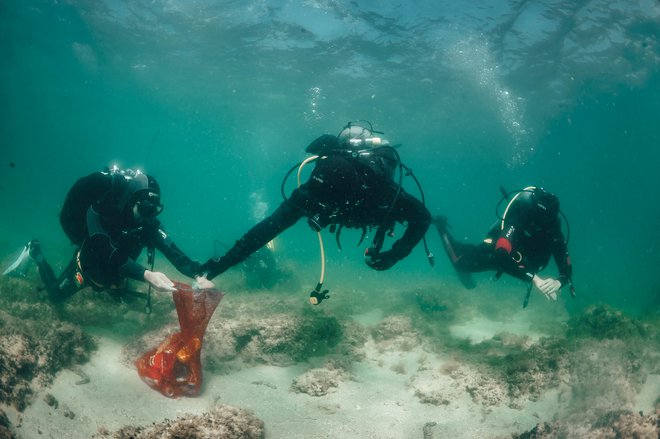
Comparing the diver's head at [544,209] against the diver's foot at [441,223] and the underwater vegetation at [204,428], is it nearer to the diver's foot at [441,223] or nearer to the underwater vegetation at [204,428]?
the diver's foot at [441,223]

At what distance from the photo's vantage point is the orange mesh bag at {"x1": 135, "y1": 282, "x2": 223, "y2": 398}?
5.30 m

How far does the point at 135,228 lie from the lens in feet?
20.4

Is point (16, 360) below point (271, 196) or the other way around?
the other way around

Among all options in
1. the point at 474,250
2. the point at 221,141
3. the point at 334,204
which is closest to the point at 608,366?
the point at 474,250

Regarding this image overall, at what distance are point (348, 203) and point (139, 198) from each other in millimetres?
3383

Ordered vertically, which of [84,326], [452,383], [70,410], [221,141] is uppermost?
[70,410]

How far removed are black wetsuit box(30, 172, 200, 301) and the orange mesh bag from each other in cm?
46

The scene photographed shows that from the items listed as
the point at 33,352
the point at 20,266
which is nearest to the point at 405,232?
the point at 33,352

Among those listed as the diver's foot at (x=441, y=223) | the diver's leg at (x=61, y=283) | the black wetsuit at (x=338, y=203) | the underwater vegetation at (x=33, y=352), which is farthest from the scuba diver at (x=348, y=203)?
the diver's foot at (x=441, y=223)

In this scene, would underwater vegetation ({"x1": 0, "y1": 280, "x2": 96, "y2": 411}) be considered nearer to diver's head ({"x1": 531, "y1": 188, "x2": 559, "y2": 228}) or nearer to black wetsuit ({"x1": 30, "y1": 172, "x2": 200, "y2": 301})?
black wetsuit ({"x1": 30, "y1": 172, "x2": 200, "y2": 301})

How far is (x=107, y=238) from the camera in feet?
17.9

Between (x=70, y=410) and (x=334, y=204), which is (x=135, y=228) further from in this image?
(x=334, y=204)

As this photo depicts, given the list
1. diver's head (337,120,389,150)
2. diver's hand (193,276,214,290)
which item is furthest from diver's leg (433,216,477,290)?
diver's hand (193,276,214,290)

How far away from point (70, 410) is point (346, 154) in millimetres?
4517
